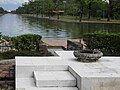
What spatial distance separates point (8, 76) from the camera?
6957mm

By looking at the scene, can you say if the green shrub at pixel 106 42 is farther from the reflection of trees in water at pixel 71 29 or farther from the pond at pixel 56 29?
the reflection of trees in water at pixel 71 29

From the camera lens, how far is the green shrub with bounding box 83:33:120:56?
33.5 feet

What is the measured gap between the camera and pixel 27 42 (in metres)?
10.2

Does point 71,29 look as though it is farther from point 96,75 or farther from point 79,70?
point 96,75

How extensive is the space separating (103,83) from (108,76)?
0.51 feet

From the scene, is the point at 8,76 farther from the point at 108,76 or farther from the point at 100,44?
the point at 100,44

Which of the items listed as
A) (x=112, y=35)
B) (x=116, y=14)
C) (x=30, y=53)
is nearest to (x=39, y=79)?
(x=30, y=53)

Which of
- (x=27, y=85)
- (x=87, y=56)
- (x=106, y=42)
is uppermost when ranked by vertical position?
(x=87, y=56)

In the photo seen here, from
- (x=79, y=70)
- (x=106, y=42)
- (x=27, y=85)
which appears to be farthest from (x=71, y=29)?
(x=27, y=85)

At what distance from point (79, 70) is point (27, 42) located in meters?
4.46

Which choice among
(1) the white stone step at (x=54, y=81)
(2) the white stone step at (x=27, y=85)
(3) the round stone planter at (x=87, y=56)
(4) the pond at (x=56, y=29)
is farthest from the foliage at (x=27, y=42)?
(4) the pond at (x=56, y=29)

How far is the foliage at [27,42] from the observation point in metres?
10.1

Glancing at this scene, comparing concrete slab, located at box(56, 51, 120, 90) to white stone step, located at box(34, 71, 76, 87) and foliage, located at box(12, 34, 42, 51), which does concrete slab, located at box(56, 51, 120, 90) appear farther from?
foliage, located at box(12, 34, 42, 51)

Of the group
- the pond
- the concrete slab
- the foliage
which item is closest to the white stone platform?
the concrete slab
